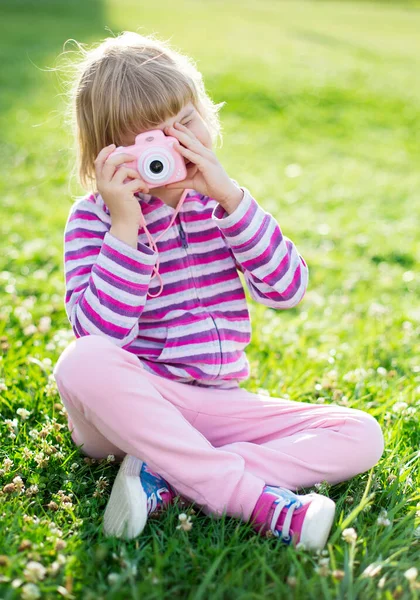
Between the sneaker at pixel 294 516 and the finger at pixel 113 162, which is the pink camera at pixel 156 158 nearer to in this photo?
the finger at pixel 113 162

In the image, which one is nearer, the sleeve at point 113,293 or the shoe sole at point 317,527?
the shoe sole at point 317,527

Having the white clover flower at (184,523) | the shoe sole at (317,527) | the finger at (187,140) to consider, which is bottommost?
the white clover flower at (184,523)

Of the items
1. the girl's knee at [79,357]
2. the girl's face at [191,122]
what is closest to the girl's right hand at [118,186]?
the girl's face at [191,122]

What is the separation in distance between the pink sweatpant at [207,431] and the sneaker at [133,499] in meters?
0.05

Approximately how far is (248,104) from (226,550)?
1032cm

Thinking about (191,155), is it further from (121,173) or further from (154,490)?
(154,490)

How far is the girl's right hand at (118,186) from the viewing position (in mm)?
2465

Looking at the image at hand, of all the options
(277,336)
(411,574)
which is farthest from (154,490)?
(277,336)

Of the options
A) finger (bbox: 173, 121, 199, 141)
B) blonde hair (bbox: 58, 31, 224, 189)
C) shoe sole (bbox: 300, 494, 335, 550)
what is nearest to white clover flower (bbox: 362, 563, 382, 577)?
shoe sole (bbox: 300, 494, 335, 550)

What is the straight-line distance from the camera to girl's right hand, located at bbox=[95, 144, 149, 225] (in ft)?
8.09

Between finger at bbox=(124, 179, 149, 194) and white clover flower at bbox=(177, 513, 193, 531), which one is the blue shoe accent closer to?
white clover flower at bbox=(177, 513, 193, 531)

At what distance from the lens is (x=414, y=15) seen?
27172 mm

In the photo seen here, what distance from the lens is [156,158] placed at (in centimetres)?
247

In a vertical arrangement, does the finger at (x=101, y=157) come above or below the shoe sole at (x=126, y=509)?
above
